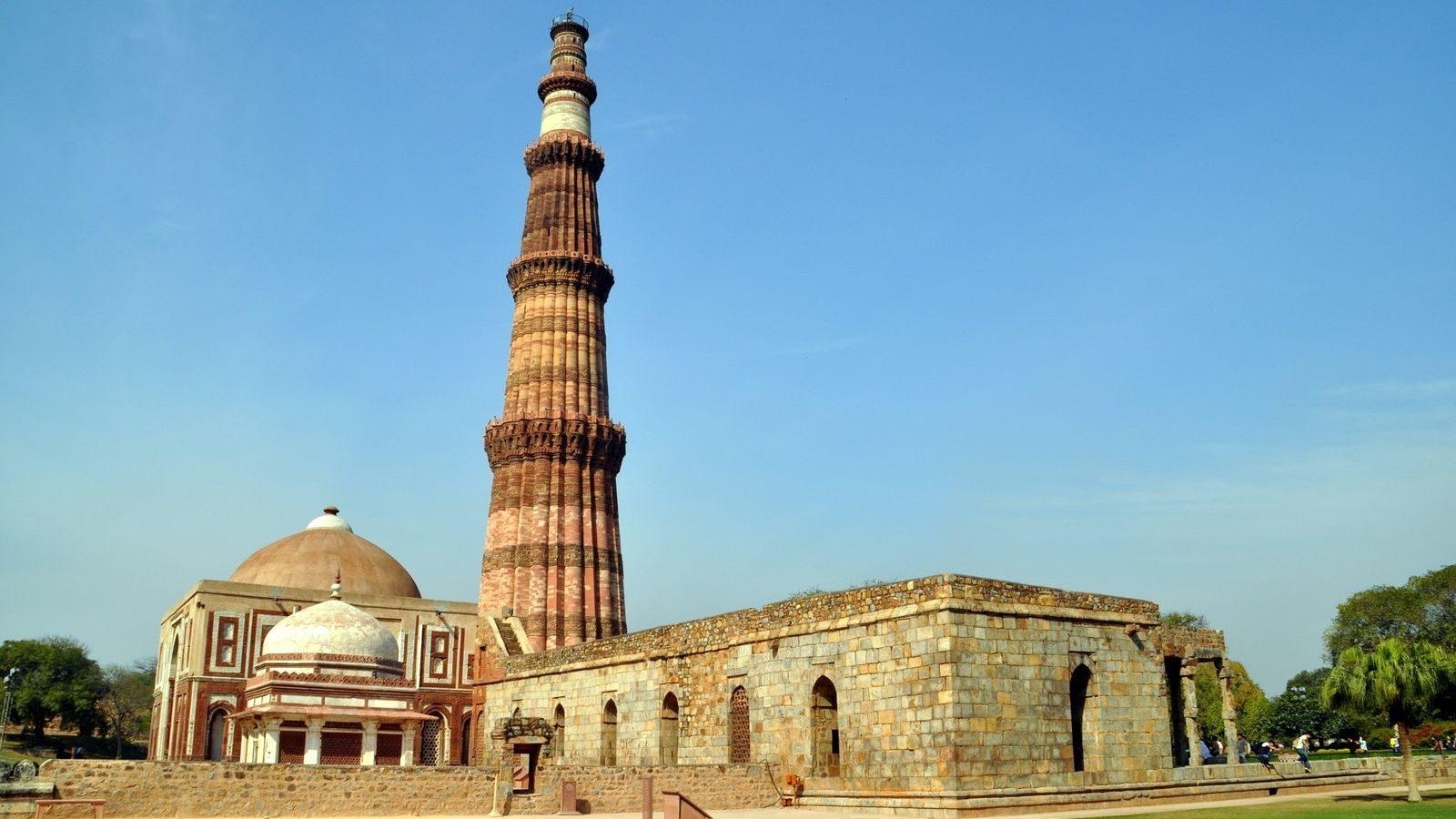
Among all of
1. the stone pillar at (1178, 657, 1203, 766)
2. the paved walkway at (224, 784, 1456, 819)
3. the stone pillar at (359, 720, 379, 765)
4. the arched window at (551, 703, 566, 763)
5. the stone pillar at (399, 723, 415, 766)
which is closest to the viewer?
the paved walkway at (224, 784, 1456, 819)

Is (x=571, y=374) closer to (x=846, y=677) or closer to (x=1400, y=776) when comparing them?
Answer: (x=846, y=677)

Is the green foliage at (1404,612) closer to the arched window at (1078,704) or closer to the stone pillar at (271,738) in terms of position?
the arched window at (1078,704)

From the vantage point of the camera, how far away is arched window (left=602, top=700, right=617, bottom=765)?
88.3 feet

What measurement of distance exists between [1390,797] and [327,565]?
29.7 m

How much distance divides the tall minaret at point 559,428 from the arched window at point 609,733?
8354 millimetres

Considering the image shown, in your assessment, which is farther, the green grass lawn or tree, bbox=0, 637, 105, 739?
tree, bbox=0, 637, 105, 739

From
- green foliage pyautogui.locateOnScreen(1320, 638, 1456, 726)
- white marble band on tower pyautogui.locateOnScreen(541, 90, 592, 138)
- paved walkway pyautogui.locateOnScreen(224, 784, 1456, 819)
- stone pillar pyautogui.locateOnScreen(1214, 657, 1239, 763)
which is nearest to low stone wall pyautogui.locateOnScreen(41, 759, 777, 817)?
paved walkway pyautogui.locateOnScreen(224, 784, 1456, 819)

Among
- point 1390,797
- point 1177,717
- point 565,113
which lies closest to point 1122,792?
point 1390,797

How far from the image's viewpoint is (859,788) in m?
18.9

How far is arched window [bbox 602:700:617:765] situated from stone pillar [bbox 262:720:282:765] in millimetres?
7293

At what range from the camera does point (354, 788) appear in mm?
17781

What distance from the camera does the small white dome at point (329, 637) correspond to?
2467 centimetres

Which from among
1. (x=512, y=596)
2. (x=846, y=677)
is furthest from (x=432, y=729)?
(x=846, y=677)

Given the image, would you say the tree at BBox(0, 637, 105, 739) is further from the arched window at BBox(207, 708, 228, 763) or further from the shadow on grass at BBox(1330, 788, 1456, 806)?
the shadow on grass at BBox(1330, 788, 1456, 806)
